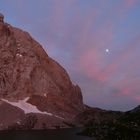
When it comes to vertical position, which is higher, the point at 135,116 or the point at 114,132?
the point at 135,116

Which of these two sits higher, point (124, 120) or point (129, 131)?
point (124, 120)

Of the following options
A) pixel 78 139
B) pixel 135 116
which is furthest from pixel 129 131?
pixel 78 139

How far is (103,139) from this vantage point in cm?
10725

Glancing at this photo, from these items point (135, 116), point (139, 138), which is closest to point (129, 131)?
point (139, 138)

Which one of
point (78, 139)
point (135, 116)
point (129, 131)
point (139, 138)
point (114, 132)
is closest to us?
point (139, 138)

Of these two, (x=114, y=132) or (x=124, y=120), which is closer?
(x=114, y=132)

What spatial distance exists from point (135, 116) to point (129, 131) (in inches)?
1210

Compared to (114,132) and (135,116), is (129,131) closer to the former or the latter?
(114,132)

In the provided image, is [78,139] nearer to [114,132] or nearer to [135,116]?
[135,116]

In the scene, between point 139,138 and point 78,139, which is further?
point 78,139

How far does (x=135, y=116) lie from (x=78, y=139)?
3125 centimetres

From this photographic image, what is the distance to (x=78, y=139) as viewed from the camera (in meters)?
151

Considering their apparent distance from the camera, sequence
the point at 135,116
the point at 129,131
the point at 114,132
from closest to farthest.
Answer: the point at 129,131 → the point at 114,132 → the point at 135,116

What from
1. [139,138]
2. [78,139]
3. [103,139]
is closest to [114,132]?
[103,139]
